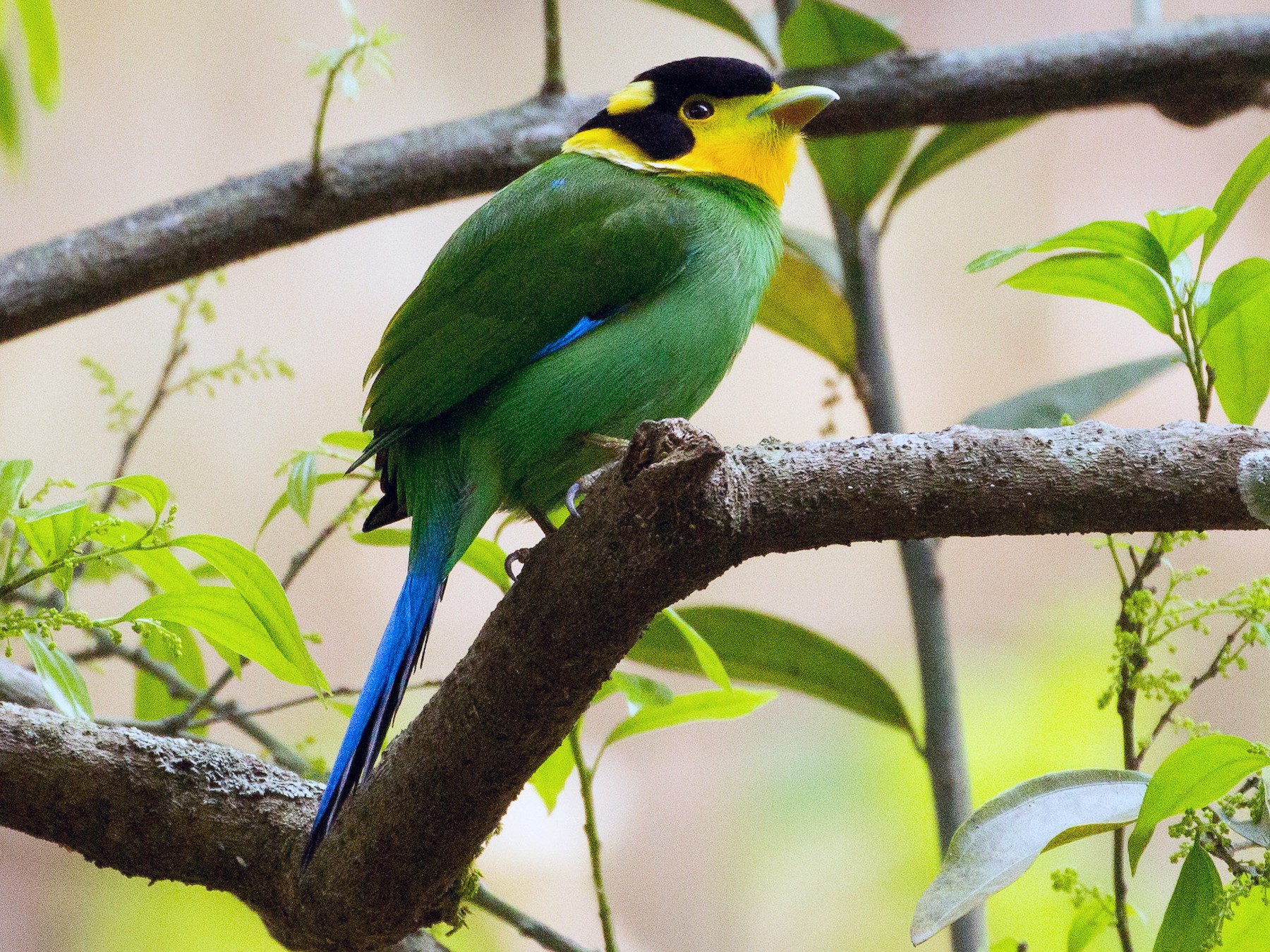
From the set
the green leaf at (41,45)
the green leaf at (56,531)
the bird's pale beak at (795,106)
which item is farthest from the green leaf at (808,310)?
the green leaf at (56,531)

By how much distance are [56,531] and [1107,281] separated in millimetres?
1115

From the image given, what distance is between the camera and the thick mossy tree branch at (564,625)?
1100 mm

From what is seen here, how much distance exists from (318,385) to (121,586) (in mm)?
888

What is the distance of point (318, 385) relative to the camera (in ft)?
13.4

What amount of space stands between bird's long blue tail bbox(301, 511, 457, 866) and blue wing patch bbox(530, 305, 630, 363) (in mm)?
261

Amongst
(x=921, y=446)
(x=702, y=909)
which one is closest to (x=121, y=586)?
(x=702, y=909)

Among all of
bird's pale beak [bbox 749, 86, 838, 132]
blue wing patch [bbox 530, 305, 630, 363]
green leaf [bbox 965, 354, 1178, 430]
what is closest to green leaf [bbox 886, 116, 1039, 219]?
bird's pale beak [bbox 749, 86, 838, 132]

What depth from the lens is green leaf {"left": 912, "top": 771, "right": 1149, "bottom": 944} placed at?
1.07 m

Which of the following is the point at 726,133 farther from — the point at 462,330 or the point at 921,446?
the point at 921,446

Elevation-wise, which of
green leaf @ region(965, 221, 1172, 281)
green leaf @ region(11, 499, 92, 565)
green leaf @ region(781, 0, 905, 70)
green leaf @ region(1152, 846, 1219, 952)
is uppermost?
green leaf @ region(781, 0, 905, 70)

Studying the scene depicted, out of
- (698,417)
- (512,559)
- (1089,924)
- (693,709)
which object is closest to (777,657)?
(693,709)

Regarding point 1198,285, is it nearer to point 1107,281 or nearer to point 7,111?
point 1107,281

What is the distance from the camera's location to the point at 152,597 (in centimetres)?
124

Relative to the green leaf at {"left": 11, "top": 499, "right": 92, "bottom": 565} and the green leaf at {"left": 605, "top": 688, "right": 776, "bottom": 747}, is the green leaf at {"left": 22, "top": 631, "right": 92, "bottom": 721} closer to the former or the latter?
the green leaf at {"left": 11, "top": 499, "right": 92, "bottom": 565}
